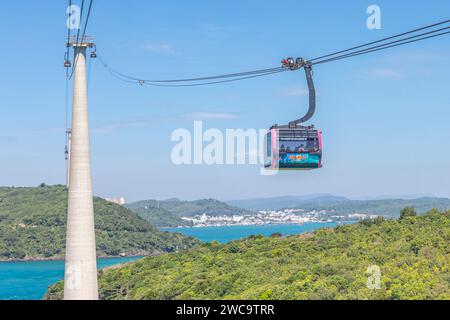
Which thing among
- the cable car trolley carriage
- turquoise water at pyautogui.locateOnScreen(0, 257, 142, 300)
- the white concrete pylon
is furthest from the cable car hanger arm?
turquoise water at pyautogui.locateOnScreen(0, 257, 142, 300)

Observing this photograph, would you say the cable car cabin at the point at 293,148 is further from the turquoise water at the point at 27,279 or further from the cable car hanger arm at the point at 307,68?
the turquoise water at the point at 27,279

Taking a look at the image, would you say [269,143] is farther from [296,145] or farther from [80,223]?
[80,223]

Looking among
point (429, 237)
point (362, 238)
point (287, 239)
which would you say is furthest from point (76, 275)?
point (287, 239)

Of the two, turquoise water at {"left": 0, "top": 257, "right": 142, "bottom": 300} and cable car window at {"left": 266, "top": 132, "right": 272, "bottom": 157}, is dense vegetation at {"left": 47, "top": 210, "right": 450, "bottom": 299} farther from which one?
turquoise water at {"left": 0, "top": 257, "right": 142, "bottom": 300}

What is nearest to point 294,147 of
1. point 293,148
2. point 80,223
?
point 293,148

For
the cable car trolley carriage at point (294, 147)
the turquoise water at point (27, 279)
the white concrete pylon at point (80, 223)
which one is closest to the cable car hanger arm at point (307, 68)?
the cable car trolley carriage at point (294, 147)

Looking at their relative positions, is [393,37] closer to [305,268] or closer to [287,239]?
[305,268]
